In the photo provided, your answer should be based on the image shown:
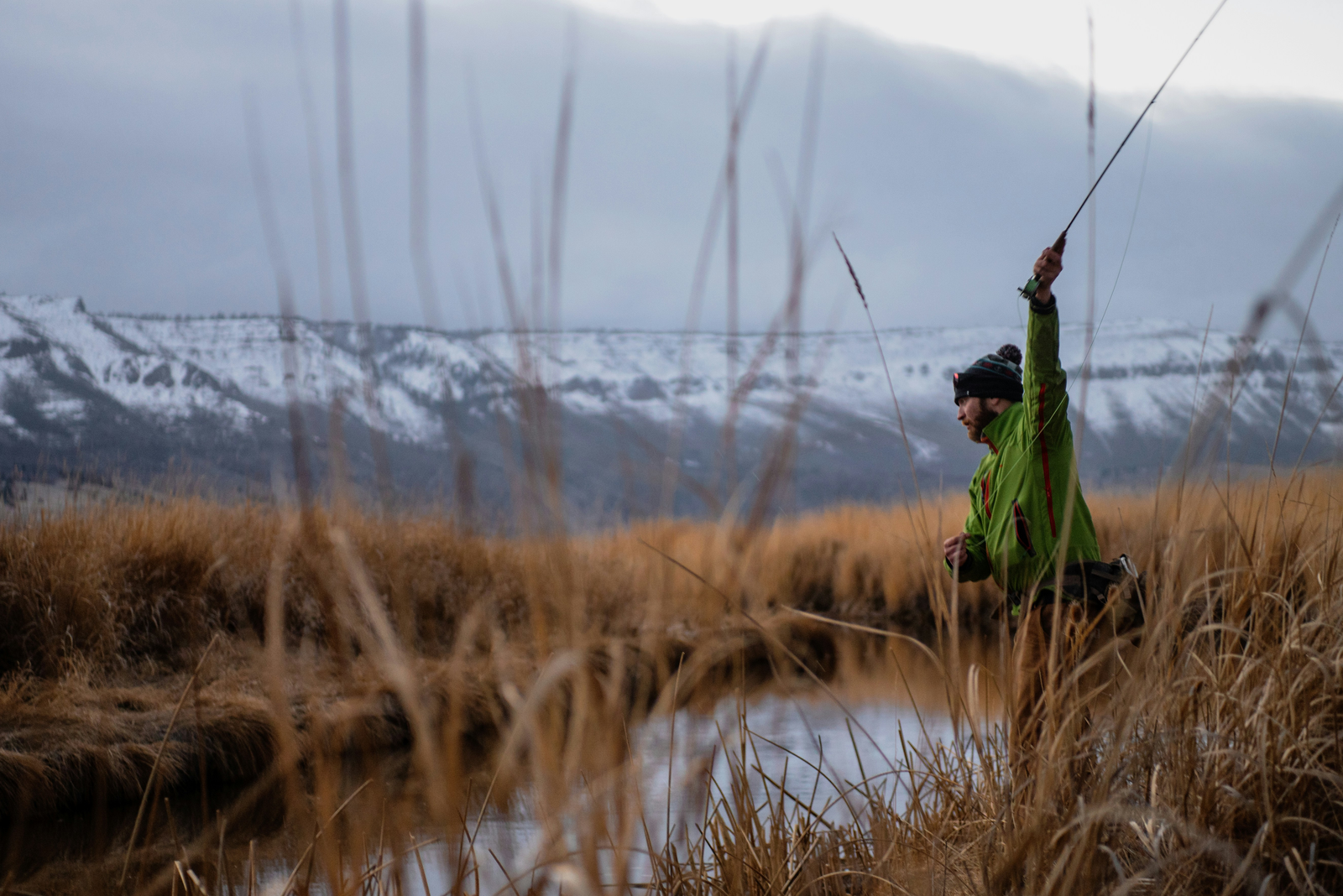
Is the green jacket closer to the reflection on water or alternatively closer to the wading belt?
the wading belt

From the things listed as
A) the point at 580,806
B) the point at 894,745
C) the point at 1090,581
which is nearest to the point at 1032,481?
the point at 1090,581

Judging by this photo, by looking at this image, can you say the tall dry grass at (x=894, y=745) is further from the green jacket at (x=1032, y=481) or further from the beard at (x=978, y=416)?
the beard at (x=978, y=416)

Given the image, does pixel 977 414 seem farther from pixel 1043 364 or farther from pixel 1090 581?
pixel 1090 581

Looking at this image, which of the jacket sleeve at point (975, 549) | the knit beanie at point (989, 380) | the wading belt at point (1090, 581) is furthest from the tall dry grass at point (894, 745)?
the knit beanie at point (989, 380)

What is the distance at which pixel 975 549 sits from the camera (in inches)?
95.7

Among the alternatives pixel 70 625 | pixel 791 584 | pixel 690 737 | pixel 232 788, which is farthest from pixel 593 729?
pixel 791 584

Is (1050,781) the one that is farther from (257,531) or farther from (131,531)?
(257,531)

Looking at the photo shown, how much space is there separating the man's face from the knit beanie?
16 mm

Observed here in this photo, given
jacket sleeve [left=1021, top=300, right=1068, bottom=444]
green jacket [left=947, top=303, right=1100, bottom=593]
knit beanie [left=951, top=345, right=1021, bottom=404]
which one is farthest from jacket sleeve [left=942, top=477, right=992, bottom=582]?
jacket sleeve [left=1021, top=300, right=1068, bottom=444]

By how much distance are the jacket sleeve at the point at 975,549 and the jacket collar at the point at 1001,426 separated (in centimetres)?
13

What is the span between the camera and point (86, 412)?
91.7 m

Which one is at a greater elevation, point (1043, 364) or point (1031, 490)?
point (1043, 364)

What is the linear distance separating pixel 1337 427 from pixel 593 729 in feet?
5.40

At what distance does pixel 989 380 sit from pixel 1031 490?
0.41 metres
